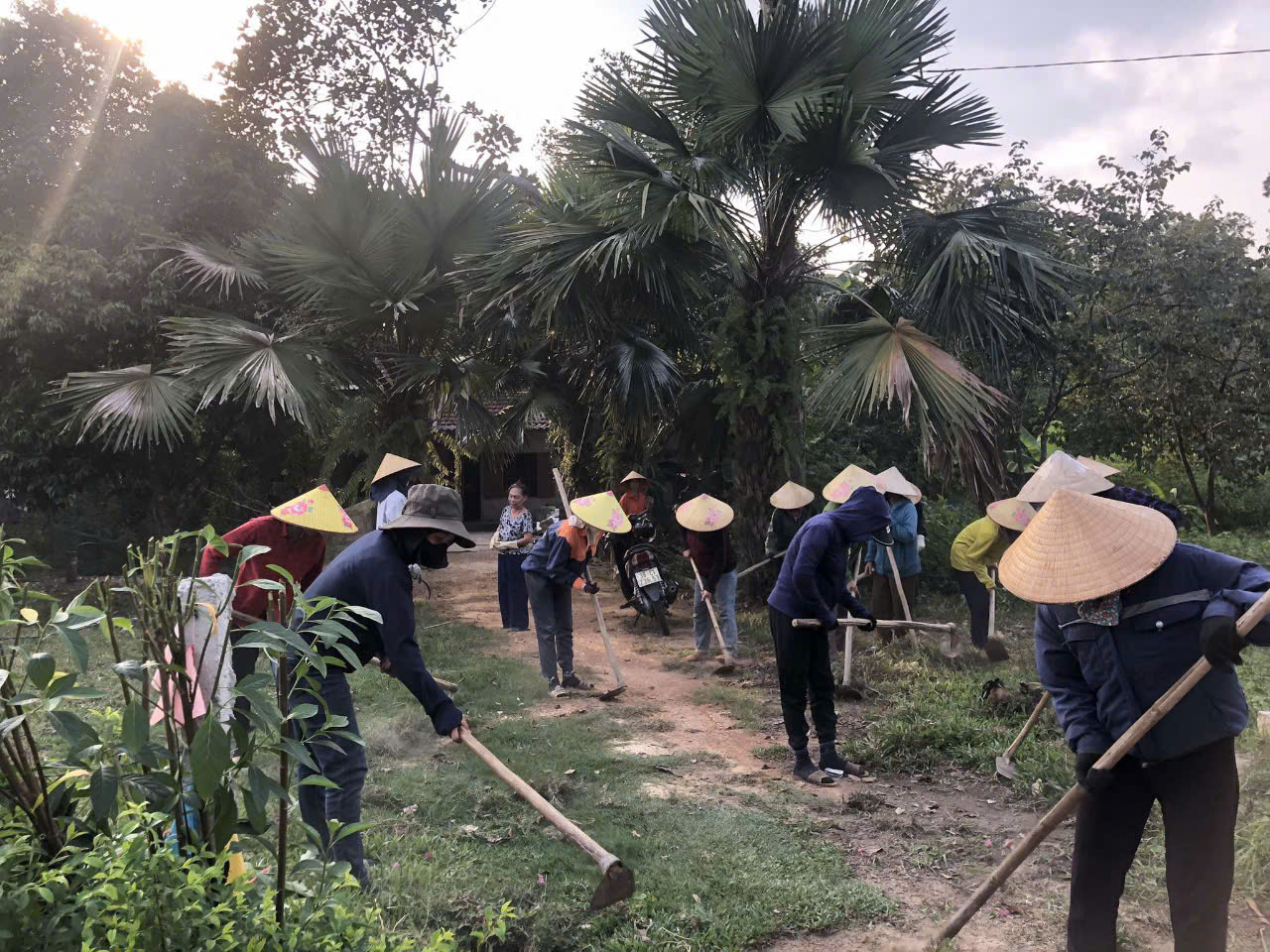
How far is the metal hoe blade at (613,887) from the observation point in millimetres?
3465

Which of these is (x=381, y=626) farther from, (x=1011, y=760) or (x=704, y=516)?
(x=704, y=516)

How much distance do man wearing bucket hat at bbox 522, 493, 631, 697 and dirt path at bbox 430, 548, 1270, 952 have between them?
386mm

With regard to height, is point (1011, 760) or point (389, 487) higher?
point (389, 487)

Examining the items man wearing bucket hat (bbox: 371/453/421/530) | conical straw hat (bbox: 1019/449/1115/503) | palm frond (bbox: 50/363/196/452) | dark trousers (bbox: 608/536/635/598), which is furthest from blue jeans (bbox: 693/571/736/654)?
palm frond (bbox: 50/363/196/452)

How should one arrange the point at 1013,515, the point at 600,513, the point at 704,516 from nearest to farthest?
the point at 1013,515
the point at 600,513
the point at 704,516

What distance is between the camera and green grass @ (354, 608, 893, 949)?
3520mm

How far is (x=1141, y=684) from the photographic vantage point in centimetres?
271

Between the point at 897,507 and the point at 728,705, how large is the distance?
8.40ft

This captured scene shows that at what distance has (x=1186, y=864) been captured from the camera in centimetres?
262

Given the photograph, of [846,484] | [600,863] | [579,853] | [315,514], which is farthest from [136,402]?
[600,863]

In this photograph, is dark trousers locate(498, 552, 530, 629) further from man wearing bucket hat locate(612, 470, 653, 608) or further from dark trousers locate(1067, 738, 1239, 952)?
dark trousers locate(1067, 738, 1239, 952)

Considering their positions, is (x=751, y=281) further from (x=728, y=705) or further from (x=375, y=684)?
(x=375, y=684)

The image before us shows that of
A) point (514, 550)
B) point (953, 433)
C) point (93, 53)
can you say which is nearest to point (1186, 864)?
point (953, 433)

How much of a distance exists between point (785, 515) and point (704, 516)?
1.25 m
